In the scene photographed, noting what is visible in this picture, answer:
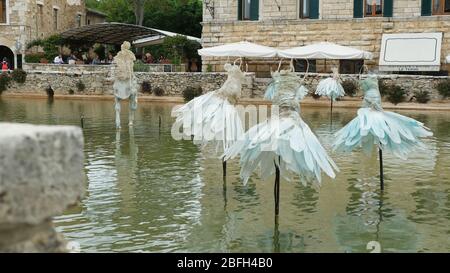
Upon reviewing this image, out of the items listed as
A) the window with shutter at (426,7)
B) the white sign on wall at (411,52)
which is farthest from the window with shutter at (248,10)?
the window with shutter at (426,7)

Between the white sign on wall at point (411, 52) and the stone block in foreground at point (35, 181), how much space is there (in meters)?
30.7

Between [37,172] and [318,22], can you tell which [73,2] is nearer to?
[318,22]

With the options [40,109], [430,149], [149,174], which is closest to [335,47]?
[40,109]

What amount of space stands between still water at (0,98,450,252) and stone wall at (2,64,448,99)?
12.8m


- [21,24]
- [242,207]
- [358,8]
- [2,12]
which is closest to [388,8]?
[358,8]

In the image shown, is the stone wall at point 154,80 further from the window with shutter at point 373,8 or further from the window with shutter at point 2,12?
the window with shutter at point 2,12

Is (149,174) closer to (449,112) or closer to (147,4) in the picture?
(449,112)

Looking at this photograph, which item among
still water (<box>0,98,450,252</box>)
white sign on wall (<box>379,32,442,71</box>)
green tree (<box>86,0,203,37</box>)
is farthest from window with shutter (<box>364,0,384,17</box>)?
green tree (<box>86,0,203,37</box>)

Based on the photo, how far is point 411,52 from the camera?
3244 cm

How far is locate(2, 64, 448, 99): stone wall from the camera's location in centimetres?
2855

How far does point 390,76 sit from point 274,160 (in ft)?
70.2

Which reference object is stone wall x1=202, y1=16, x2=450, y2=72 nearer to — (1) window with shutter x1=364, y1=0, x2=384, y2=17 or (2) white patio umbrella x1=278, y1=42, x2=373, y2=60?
(1) window with shutter x1=364, y1=0, x2=384, y2=17

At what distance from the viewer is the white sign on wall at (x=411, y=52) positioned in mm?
31734

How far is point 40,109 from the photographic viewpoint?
87.9ft
